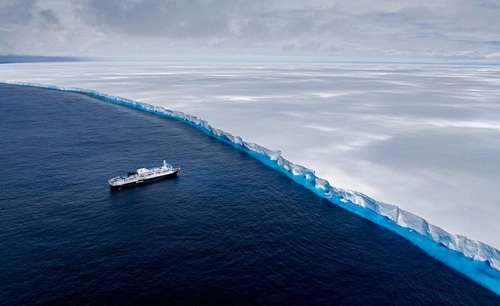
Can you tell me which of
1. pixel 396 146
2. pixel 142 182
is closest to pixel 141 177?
pixel 142 182

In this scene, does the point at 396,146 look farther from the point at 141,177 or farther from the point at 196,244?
the point at 141,177

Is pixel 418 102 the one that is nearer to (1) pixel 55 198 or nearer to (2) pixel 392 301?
(2) pixel 392 301

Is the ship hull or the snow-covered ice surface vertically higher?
the snow-covered ice surface

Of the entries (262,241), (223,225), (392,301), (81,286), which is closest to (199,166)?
(223,225)

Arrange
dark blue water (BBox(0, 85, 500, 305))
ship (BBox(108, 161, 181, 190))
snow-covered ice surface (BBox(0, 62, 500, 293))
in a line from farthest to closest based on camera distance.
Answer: ship (BBox(108, 161, 181, 190)) < snow-covered ice surface (BBox(0, 62, 500, 293)) < dark blue water (BBox(0, 85, 500, 305))

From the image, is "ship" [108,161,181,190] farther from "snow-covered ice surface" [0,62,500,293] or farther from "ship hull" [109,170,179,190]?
"snow-covered ice surface" [0,62,500,293]

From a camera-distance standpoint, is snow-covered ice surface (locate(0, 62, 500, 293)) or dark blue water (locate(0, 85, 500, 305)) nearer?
dark blue water (locate(0, 85, 500, 305))

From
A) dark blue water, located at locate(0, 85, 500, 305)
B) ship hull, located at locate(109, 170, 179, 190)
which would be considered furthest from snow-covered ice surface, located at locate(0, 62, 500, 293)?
ship hull, located at locate(109, 170, 179, 190)
